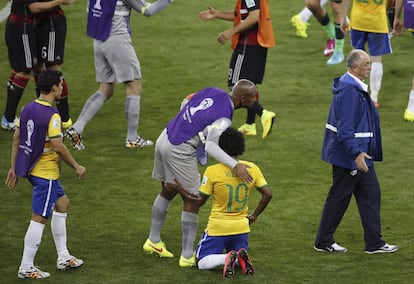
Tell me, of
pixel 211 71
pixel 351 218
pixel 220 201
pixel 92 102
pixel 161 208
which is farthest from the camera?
pixel 211 71

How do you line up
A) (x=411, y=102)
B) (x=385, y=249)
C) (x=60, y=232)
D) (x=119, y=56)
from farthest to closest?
(x=411, y=102) → (x=119, y=56) → (x=385, y=249) → (x=60, y=232)

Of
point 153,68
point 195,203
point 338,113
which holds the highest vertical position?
point 338,113

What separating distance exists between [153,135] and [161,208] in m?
4.34

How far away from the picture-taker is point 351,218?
11.6 meters

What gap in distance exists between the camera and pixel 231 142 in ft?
31.5

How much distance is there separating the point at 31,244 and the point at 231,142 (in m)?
1.92

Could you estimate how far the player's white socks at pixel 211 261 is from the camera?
9.69 m

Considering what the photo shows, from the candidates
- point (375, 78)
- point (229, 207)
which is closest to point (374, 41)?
point (375, 78)

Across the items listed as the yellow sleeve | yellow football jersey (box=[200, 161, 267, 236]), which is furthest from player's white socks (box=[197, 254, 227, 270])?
the yellow sleeve

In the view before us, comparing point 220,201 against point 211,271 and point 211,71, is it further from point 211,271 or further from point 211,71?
point 211,71

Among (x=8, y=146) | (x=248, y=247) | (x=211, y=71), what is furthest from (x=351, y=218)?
(x=211, y=71)

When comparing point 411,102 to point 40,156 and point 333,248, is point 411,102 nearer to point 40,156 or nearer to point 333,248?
point 333,248

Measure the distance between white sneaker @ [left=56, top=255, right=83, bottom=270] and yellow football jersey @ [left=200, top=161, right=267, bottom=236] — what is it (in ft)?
4.05

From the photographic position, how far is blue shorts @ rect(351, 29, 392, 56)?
15266 millimetres
